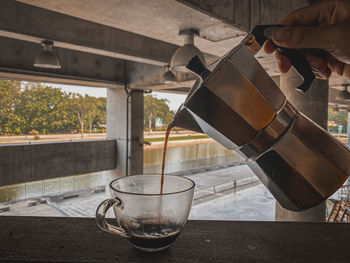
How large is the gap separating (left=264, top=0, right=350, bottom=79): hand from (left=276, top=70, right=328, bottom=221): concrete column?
2330mm

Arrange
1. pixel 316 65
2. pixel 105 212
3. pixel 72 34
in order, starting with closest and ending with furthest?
pixel 105 212
pixel 316 65
pixel 72 34

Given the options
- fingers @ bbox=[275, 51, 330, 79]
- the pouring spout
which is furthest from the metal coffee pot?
fingers @ bbox=[275, 51, 330, 79]

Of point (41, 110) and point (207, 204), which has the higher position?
point (41, 110)

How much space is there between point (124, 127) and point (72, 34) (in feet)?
14.4

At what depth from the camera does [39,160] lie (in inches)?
263

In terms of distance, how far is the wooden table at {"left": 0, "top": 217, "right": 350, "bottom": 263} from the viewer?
590mm

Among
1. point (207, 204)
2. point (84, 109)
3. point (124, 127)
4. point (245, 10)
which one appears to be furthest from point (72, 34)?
point (207, 204)

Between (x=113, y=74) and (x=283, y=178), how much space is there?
22.2 feet

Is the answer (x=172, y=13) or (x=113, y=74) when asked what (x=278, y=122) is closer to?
(x=172, y=13)

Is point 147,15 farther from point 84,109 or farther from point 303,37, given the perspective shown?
point 84,109

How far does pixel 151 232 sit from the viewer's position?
0.56 meters

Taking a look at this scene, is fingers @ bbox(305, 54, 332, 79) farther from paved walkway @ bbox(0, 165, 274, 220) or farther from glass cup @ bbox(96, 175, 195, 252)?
paved walkway @ bbox(0, 165, 274, 220)

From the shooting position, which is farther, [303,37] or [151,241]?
[303,37]

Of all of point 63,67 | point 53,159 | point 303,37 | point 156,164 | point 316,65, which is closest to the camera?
point 303,37
